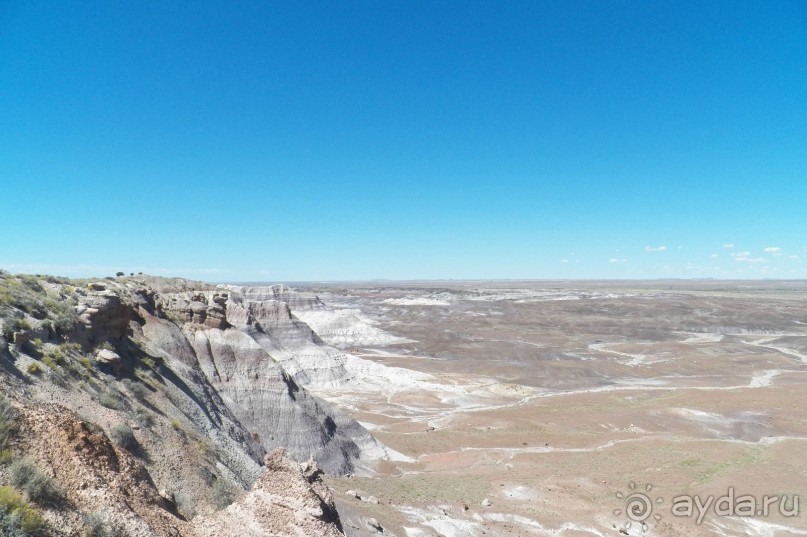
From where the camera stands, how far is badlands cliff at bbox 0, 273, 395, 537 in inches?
232

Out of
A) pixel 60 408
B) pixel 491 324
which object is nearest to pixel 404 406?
pixel 60 408

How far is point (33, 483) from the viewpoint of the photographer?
533 centimetres

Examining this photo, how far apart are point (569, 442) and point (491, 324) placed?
7036 cm

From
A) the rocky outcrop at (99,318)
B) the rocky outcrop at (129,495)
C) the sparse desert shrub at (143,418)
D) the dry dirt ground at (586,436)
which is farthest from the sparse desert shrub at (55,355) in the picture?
the dry dirt ground at (586,436)

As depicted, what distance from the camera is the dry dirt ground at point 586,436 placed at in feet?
57.2

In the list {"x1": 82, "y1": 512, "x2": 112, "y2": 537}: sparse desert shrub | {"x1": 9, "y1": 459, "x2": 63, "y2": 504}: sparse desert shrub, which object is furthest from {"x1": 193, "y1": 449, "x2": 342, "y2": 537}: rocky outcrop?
{"x1": 9, "y1": 459, "x2": 63, "y2": 504}: sparse desert shrub

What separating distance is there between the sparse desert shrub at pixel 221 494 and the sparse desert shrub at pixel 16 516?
4836mm

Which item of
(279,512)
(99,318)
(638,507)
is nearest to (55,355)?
(99,318)

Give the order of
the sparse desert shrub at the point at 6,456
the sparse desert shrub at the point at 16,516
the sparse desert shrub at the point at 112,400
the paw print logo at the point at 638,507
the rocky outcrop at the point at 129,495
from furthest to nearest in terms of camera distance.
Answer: the paw print logo at the point at 638,507 < the sparse desert shrub at the point at 112,400 < the rocky outcrop at the point at 129,495 < the sparse desert shrub at the point at 6,456 < the sparse desert shrub at the point at 16,516

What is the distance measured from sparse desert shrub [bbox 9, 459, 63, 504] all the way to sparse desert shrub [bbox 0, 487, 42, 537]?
0.30 metres

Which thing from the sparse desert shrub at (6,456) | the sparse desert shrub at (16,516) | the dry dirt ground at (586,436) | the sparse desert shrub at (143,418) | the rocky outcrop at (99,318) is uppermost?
the rocky outcrop at (99,318)

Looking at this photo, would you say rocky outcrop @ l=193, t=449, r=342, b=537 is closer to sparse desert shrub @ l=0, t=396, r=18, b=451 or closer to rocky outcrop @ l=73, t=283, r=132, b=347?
sparse desert shrub @ l=0, t=396, r=18, b=451

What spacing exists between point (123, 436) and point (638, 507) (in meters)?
19.6

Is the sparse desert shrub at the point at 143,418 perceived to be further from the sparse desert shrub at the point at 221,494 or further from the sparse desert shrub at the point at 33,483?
the sparse desert shrub at the point at 33,483
